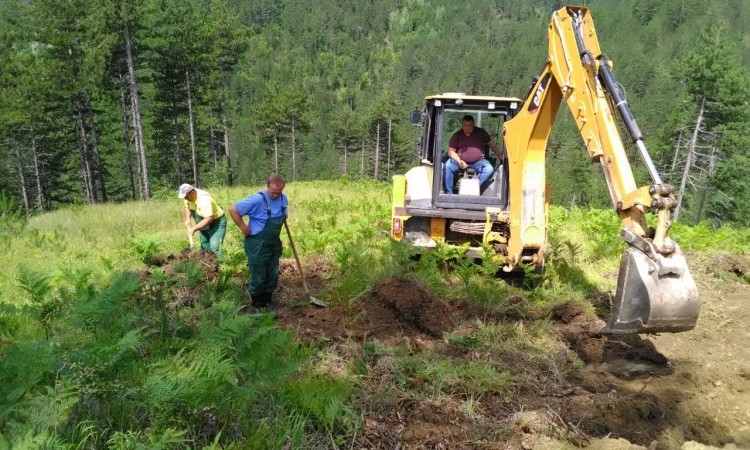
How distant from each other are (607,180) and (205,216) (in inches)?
212

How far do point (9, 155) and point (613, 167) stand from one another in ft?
126

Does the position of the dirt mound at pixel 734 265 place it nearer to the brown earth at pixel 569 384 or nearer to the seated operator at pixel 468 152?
the brown earth at pixel 569 384

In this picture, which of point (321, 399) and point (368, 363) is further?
point (368, 363)

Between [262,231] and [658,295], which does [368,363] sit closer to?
[262,231]

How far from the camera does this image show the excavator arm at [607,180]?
3.38m

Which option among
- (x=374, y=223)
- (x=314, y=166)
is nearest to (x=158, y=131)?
(x=374, y=223)

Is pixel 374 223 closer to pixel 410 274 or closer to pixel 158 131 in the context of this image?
pixel 410 274

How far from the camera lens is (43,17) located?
2150 cm

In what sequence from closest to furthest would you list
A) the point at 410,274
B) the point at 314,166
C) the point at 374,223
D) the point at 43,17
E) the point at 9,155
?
the point at 410,274
the point at 374,223
the point at 43,17
the point at 9,155
the point at 314,166

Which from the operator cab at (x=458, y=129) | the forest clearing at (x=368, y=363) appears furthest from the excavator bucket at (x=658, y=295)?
the operator cab at (x=458, y=129)

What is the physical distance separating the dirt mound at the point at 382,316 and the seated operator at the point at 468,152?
2120 millimetres

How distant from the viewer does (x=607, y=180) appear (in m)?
4.27

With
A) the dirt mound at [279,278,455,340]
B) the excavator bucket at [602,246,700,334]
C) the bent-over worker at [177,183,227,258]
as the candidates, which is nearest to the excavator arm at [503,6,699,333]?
the excavator bucket at [602,246,700,334]

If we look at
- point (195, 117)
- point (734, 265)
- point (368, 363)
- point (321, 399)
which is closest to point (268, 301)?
point (368, 363)
